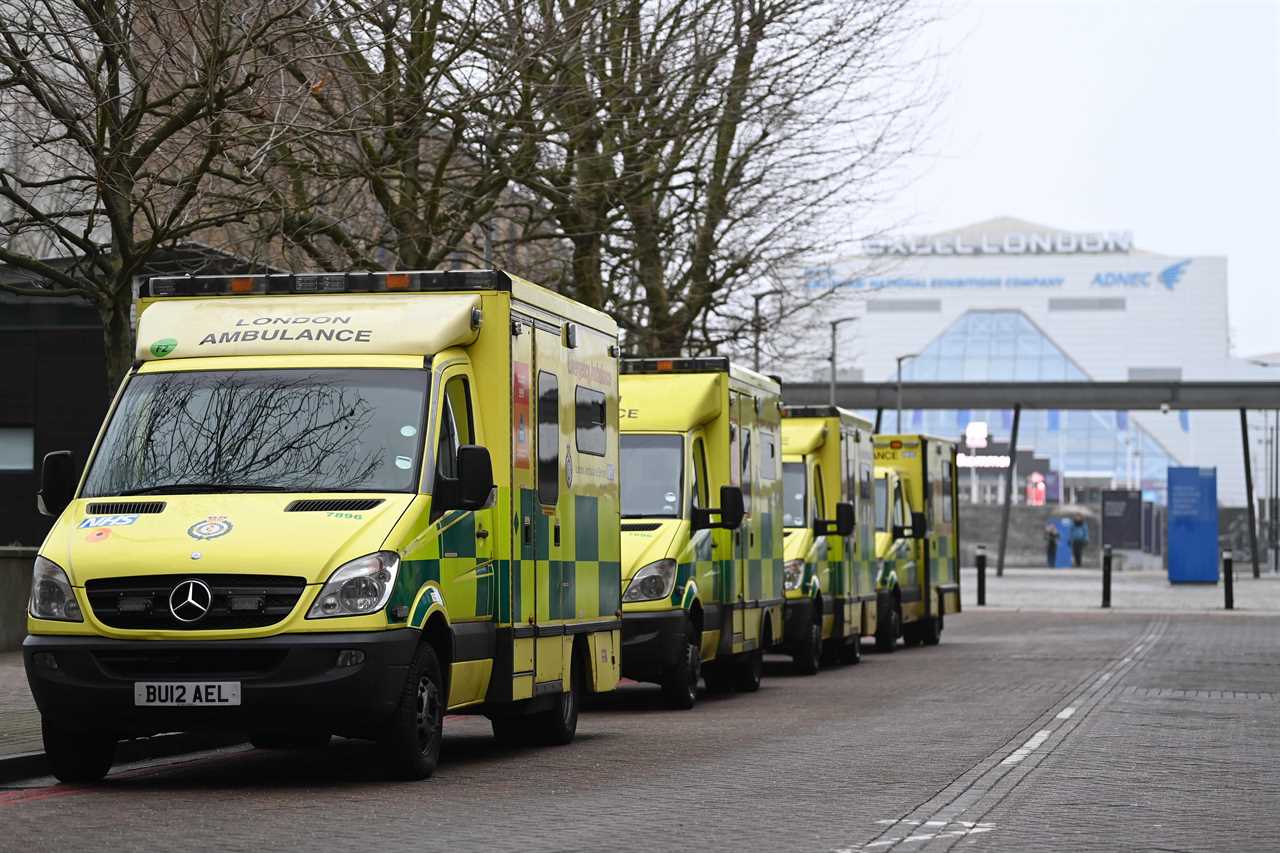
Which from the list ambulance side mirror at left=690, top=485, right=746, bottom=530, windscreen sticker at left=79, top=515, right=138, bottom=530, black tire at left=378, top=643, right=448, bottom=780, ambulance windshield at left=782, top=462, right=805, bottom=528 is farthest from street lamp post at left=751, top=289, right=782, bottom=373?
windscreen sticker at left=79, top=515, right=138, bottom=530

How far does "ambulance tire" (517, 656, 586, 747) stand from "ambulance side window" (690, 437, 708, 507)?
13.2 feet

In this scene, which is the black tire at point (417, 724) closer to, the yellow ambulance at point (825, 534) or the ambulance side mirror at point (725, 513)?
the ambulance side mirror at point (725, 513)

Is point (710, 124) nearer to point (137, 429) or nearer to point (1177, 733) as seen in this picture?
point (1177, 733)

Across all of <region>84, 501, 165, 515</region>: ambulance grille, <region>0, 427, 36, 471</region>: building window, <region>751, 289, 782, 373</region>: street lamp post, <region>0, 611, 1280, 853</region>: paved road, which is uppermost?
<region>751, 289, 782, 373</region>: street lamp post

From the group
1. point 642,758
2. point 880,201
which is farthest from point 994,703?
point 880,201

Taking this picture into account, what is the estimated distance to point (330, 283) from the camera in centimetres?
1227

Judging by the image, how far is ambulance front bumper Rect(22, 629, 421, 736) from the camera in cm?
1058

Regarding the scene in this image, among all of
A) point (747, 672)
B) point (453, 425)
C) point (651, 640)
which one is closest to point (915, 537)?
point (747, 672)

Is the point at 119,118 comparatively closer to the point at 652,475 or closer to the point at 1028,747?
the point at 652,475

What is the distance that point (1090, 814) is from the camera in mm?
10055

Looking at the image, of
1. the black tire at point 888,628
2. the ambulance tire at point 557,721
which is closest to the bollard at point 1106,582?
the black tire at point 888,628

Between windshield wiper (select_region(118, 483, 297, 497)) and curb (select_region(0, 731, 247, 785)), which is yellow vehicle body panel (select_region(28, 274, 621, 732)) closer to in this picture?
windshield wiper (select_region(118, 483, 297, 497))

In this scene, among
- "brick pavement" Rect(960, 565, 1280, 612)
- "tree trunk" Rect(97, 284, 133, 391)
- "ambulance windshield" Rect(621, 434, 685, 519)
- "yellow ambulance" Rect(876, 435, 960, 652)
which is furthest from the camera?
"brick pavement" Rect(960, 565, 1280, 612)

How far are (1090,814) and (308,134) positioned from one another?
9.00m
